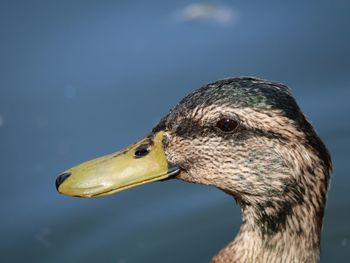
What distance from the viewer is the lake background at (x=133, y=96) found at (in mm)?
6891

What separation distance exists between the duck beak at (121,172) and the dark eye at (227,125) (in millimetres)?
399

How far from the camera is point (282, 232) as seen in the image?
498cm

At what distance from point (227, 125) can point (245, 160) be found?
0.24 m

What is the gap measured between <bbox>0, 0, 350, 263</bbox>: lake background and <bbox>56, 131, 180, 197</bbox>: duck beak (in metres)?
2.01

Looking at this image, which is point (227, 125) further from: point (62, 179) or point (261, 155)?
point (62, 179)

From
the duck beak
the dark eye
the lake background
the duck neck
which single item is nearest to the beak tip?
the duck beak

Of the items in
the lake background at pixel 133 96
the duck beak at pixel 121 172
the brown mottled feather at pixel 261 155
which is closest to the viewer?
the brown mottled feather at pixel 261 155

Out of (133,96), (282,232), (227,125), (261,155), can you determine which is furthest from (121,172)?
(133,96)

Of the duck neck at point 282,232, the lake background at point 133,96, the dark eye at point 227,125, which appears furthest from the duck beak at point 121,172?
the lake background at point 133,96

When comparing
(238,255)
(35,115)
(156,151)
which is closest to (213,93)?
(156,151)

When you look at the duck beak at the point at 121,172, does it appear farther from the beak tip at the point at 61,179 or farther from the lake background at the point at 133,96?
the lake background at the point at 133,96

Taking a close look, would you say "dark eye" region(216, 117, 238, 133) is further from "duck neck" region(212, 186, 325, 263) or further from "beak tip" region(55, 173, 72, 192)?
"beak tip" region(55, 173, 72, 192)

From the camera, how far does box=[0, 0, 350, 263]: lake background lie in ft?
22.6

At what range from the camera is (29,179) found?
700cm
